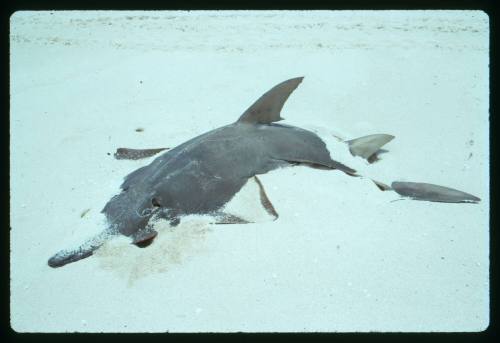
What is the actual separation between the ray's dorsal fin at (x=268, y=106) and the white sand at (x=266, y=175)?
0.50 metres

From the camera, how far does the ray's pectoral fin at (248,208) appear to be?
9.26ft

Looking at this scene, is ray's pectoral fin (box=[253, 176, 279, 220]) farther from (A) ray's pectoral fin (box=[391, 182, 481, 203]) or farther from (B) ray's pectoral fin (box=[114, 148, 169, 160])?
(B) ray's pectoral fin (box=[114, 148, 169, 160])

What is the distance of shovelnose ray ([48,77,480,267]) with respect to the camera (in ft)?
8.87

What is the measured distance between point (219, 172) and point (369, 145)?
131cm

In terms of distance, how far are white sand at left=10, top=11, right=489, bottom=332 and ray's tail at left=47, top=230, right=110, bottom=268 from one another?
0.04m

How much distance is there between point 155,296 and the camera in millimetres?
2389

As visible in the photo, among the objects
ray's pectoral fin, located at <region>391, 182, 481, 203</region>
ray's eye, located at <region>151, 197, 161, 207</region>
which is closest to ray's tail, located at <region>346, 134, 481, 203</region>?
ray's pectoral fin, located at <region>391, 182, 481, 203</region>

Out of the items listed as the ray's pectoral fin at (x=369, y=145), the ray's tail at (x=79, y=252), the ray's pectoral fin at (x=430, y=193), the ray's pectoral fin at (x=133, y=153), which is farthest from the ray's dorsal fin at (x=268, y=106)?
the ray's tail at (x=79, y=252)

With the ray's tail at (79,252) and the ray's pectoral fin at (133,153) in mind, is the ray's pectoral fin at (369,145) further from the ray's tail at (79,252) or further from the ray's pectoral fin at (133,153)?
the ray's tail at (79,252)

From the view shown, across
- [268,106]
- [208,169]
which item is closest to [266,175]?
[208,169]

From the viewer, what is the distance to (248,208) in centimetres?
292

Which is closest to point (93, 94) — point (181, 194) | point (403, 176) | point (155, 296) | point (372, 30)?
point (181, 194)

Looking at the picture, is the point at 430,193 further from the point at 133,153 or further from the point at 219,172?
the point at 133,153

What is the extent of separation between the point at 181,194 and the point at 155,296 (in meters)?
0.72
